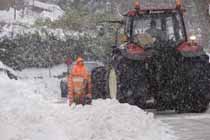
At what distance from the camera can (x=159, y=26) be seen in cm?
1555

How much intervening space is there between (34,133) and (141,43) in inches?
250

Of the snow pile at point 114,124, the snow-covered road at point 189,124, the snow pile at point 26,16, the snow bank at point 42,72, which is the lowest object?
the snow bank at point 42,72

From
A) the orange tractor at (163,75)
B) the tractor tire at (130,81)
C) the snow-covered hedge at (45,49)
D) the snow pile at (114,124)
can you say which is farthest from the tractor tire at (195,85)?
the snow-covered hedge at (45,49)

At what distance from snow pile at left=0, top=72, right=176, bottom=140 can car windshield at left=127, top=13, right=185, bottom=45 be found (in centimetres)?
343

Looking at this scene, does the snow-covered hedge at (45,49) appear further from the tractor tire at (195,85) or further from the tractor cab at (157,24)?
the tractor tire at (195,85)

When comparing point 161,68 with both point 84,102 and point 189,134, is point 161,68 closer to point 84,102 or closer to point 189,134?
point 84,102

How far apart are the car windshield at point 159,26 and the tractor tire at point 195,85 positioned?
1.40 metres

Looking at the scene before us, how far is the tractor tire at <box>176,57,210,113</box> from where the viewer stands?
1419 cm

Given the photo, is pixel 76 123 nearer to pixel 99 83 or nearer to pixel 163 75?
pixel 163 75

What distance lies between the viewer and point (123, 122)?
10758 millimetres

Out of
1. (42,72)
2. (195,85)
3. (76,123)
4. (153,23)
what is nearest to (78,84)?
(153,23)

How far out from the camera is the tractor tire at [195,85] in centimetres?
1419

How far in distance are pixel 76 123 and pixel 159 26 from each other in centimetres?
579

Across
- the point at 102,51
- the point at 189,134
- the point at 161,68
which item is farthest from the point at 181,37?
the point at 102,51
